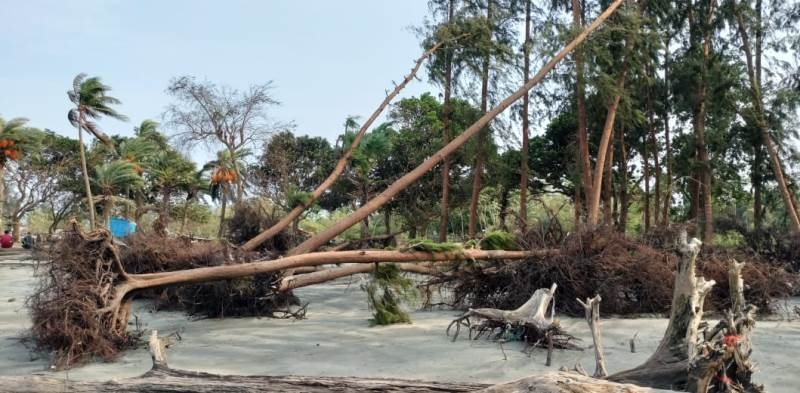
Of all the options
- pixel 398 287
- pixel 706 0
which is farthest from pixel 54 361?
pixel 706 0

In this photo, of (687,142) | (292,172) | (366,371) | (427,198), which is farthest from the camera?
(292,172)

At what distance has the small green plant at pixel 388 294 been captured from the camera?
9.24 m

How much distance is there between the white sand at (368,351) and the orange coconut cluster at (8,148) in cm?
2621

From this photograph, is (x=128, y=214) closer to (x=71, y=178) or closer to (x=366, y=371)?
(x=71, y=178)

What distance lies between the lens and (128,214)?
39.2 meters

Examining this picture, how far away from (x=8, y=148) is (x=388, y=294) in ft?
98.0

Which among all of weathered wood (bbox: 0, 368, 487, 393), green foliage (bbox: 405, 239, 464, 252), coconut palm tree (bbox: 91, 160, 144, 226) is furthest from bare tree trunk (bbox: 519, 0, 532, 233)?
coconut palm tree (bbox: 91, 160, 144, 226)

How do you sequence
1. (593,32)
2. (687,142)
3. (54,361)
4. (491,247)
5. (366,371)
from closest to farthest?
1. (366,371)
2. (54,361)
3. (491,247)
4. (593,32)
5. (687,142)

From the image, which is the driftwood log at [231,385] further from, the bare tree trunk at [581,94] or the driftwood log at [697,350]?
the bare tree trunk at [581,94]

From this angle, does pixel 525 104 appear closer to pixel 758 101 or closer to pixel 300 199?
pixel 758 101

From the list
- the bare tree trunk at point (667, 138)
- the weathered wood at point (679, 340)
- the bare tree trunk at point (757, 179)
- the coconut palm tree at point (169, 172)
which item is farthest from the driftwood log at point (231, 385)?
the coconut palm tree at point (169, 172)

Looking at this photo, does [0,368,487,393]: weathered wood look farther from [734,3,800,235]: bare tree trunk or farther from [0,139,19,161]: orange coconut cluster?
[0,139,19,161]: orange coconut cluster

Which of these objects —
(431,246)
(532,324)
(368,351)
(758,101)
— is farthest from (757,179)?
(368,351)

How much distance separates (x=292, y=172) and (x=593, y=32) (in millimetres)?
23803
